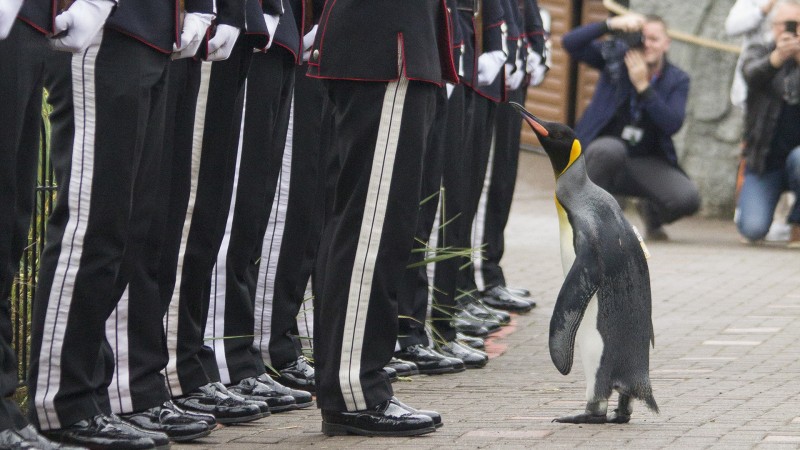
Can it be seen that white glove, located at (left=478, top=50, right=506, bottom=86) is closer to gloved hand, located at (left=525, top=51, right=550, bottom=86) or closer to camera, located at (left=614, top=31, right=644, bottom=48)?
gloved hand, located at (left=525, top=51, right=550, bottom=86)

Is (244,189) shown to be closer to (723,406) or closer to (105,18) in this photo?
(105,18)

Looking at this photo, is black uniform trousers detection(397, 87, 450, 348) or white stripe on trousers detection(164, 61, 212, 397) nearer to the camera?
white stripe on trousers detection(164, 61, 212, 397)

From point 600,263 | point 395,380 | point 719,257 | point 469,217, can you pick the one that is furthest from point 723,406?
point 719,257

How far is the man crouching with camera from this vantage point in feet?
33.1

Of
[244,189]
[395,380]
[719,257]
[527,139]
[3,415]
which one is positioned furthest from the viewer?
[527,139]

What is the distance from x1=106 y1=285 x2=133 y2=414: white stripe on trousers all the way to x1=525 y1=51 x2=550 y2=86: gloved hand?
13.0 feet

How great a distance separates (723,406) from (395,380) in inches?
46.6

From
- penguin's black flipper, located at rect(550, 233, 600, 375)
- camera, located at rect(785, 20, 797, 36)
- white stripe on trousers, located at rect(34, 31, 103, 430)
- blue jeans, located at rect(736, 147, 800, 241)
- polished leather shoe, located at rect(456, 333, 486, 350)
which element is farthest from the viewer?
A: blue jeans, located at rect(736, 147, 800, 241)

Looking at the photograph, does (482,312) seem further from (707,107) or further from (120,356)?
(707,107)

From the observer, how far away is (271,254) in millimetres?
5090

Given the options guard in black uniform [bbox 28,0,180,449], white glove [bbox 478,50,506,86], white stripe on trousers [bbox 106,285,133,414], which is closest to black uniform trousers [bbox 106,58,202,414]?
white stripe on trousers [bbox 106,285,133,414]

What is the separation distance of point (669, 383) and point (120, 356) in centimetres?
223

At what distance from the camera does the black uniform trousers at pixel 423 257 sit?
5.57 meters

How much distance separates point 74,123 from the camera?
12.0 ft
